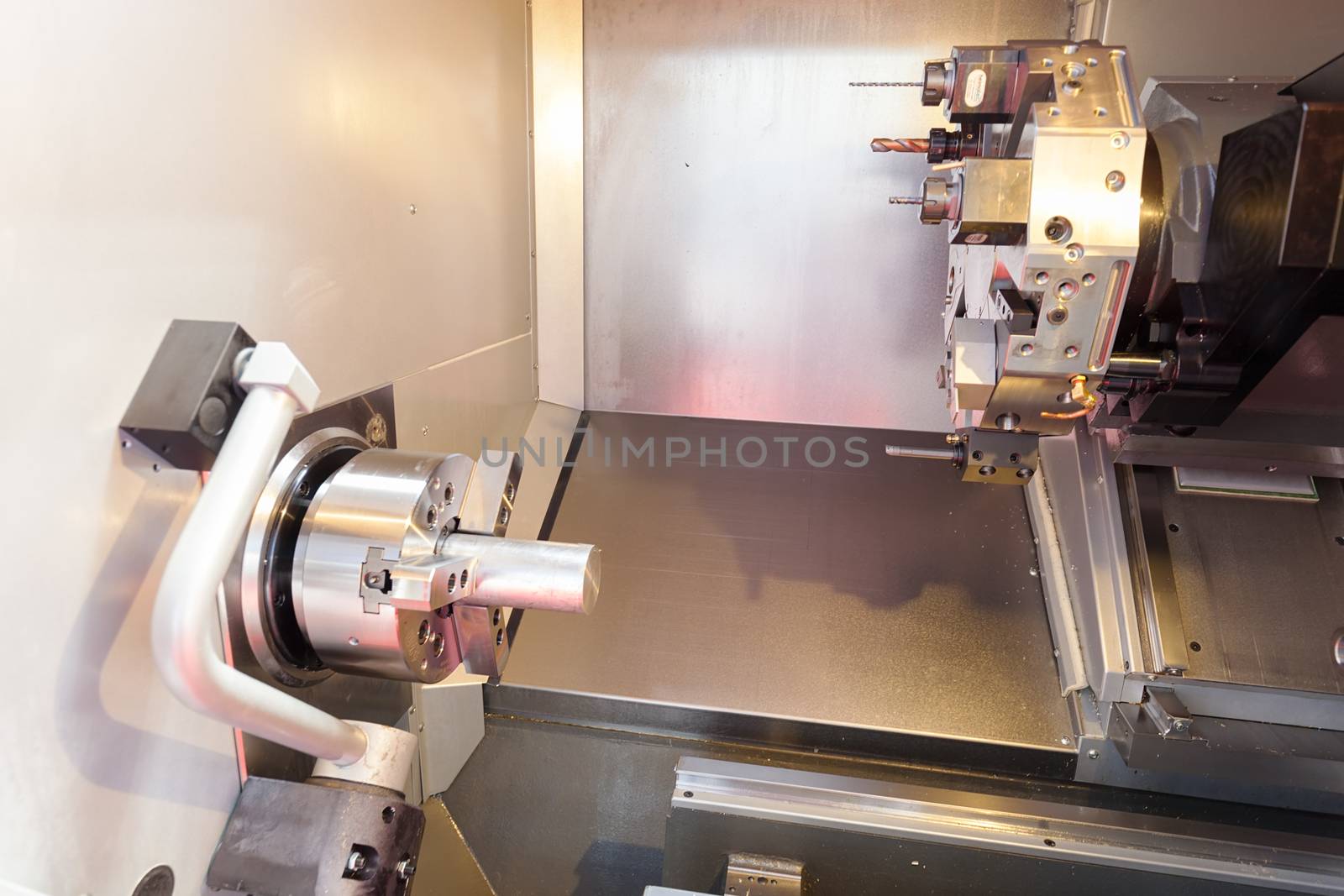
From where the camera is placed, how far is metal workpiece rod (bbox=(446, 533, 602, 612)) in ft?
1.76

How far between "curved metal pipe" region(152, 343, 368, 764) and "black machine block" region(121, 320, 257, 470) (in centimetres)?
2

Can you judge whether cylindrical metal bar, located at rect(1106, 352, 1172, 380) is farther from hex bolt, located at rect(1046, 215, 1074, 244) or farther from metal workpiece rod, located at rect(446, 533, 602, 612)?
metal workpiece rod, located at rect(446, 533, 602, 612)

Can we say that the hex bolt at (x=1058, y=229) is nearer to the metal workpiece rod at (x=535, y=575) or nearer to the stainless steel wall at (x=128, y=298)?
the metal workpiece rod at (x=535, y=575)

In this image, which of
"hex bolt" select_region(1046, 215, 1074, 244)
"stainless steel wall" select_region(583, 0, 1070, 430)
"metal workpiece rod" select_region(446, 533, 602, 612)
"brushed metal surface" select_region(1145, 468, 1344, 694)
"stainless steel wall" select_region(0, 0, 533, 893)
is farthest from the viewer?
"stainless steel wall" select_region(583, 0, 1070, 430)

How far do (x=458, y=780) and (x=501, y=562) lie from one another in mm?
716

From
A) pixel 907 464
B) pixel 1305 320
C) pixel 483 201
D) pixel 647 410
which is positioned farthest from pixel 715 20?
pixel 1305 320

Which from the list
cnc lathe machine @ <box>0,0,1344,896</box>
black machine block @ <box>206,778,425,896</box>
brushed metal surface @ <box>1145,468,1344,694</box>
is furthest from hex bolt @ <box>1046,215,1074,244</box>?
black machine block @ <box>206,778,425,896</box>

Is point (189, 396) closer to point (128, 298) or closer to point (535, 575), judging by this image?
point (128, 298)

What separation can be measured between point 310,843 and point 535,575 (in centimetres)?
27

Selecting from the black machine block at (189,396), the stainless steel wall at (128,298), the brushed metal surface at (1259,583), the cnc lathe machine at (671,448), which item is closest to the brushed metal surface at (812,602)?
the cnc lathe machine at (671,448)

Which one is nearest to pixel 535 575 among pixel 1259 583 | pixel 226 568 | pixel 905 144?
pixel 226 568

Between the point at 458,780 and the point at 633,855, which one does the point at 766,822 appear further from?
the point at 458,780

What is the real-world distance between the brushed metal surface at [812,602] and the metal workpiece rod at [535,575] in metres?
0.63

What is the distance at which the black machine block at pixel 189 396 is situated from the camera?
18.3 inches
